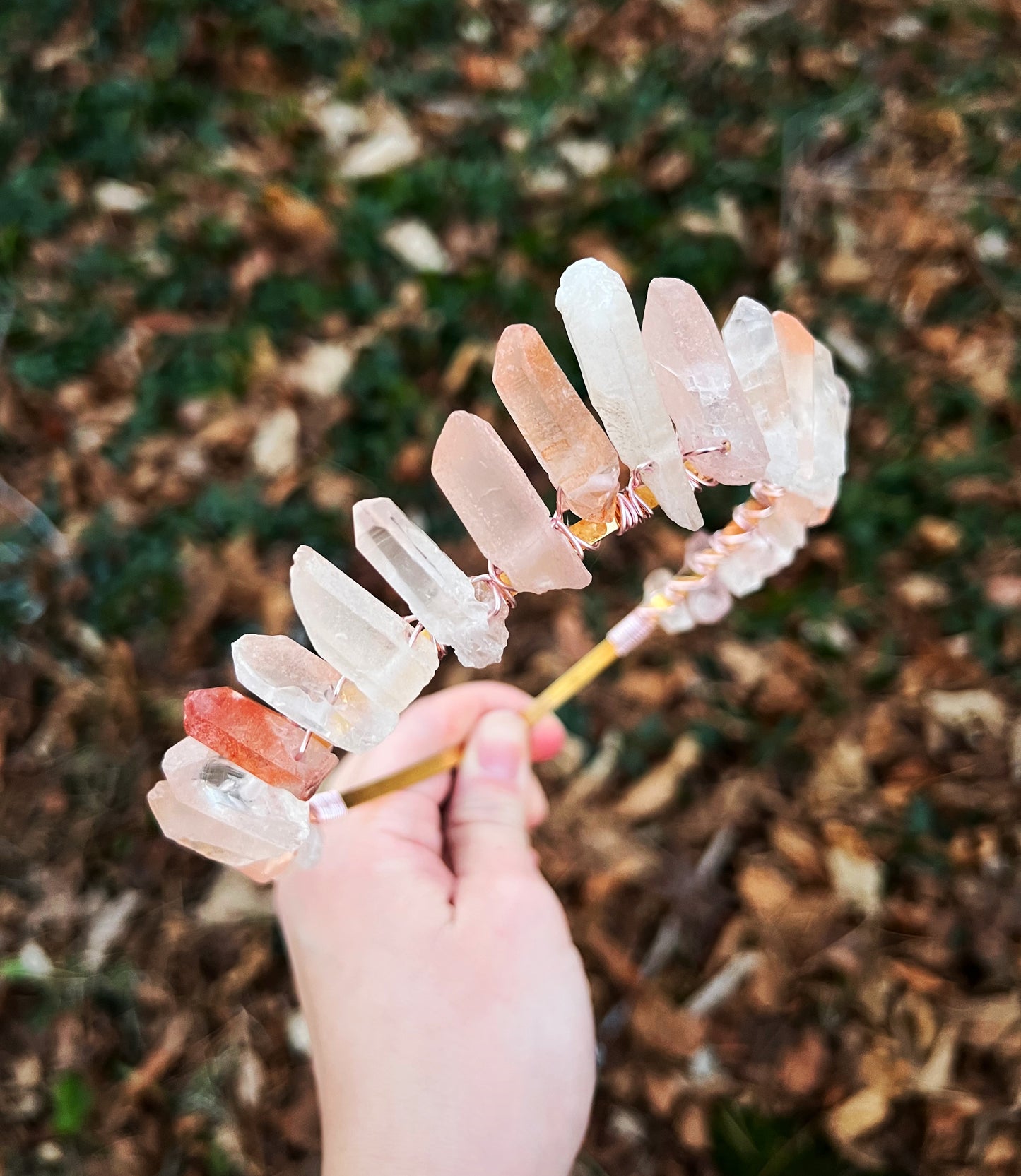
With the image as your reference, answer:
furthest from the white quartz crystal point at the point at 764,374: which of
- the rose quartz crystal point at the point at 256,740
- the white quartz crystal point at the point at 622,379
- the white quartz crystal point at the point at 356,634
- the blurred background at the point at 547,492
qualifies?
the blurred background at the point at 547,492

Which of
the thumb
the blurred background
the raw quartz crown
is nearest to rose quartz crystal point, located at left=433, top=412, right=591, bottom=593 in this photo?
the raw quartz crown

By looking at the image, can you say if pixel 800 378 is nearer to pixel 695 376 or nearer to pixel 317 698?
pixel 695 376

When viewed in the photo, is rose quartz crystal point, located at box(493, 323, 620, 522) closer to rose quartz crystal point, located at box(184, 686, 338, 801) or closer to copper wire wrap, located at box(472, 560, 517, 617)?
copper wire wrap, located at box(472, 560, 517, 617)

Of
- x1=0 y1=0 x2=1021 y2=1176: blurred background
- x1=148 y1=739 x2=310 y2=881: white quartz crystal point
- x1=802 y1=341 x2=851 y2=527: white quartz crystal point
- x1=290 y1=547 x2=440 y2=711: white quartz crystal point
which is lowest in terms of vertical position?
x1=0 y1=0 x2=1021 y2=1176: blurred background

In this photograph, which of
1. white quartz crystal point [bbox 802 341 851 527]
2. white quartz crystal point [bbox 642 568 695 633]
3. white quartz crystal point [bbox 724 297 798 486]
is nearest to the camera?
white quartz crystal point [bbox 724 297 798 486]

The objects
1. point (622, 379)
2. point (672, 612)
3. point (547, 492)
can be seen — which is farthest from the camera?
point (547, 492)

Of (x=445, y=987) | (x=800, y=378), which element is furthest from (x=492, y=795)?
(x=800, y=378)

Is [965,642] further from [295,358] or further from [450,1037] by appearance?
[295,358]
